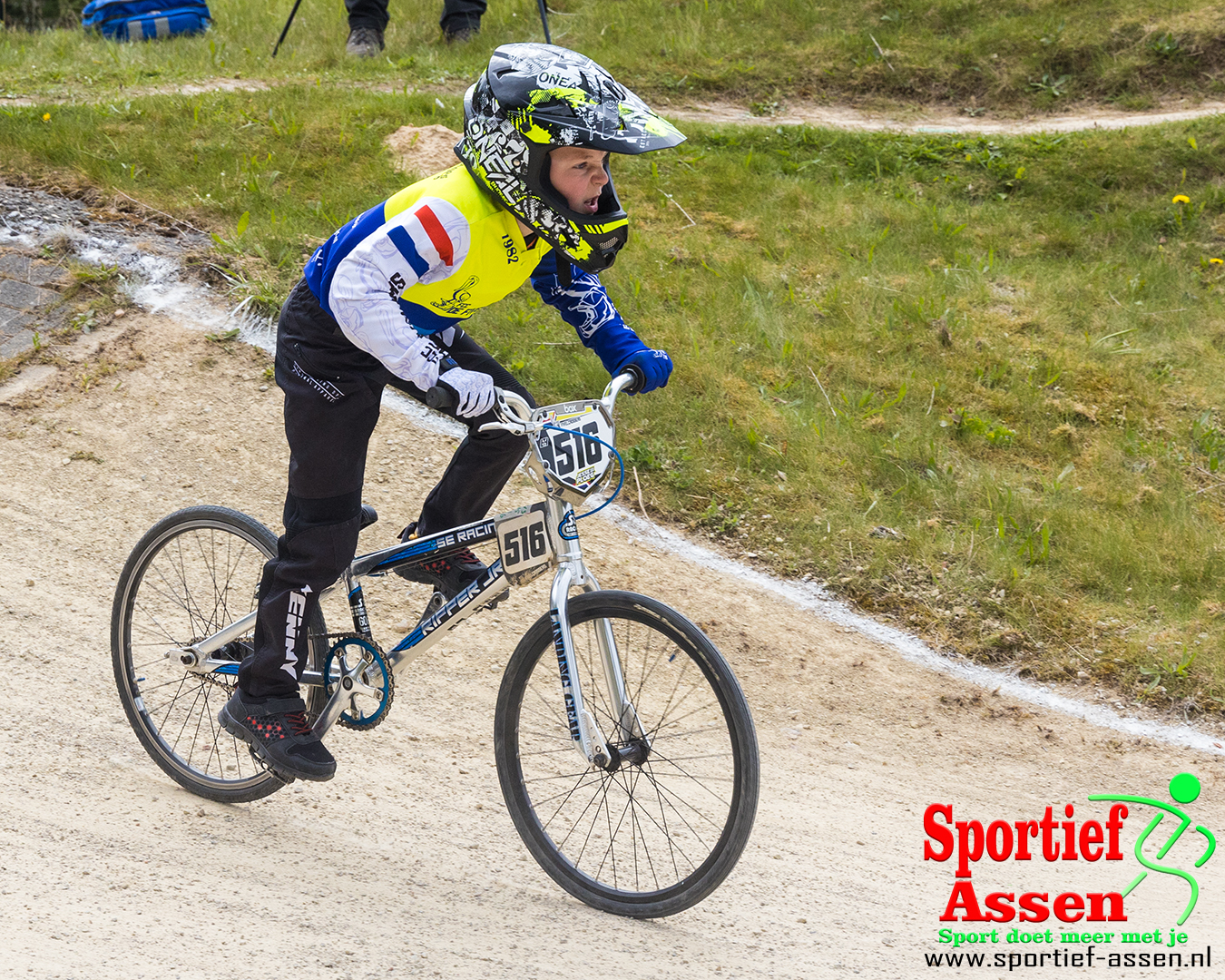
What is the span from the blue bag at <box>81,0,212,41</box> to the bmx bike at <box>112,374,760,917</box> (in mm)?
9755

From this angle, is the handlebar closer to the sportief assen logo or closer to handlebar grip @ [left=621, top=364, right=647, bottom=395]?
handlebar grip @ [left=621, top=364, right=647, bottom=395]

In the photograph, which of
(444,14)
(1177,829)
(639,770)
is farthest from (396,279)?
(444,14)

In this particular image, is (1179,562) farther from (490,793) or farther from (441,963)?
(441,963)

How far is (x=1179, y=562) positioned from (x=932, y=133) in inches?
224

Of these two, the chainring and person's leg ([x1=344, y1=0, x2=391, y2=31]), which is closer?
the chainring

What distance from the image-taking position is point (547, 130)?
308cm

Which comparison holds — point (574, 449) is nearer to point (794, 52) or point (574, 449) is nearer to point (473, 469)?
point (473, 469)

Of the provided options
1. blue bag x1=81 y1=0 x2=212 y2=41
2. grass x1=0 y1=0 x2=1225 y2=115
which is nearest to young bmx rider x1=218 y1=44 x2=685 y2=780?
grass x1=0 y1=0 x2=1225 y2=115

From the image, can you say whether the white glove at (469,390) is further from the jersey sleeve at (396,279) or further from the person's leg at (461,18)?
the person's leg at (461,18)

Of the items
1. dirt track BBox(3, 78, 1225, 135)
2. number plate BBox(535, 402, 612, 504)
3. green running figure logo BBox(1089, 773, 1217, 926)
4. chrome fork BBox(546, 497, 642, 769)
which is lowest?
green running figure logo BBox(1089, 773, 1217, 926)

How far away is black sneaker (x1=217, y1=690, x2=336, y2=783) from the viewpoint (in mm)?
3453

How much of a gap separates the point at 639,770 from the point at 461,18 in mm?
10252

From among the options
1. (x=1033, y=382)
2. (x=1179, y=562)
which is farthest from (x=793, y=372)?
(x=1179, y=562)

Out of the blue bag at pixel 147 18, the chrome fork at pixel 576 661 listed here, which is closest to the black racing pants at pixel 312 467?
the chrome fork at pixel 576 661
